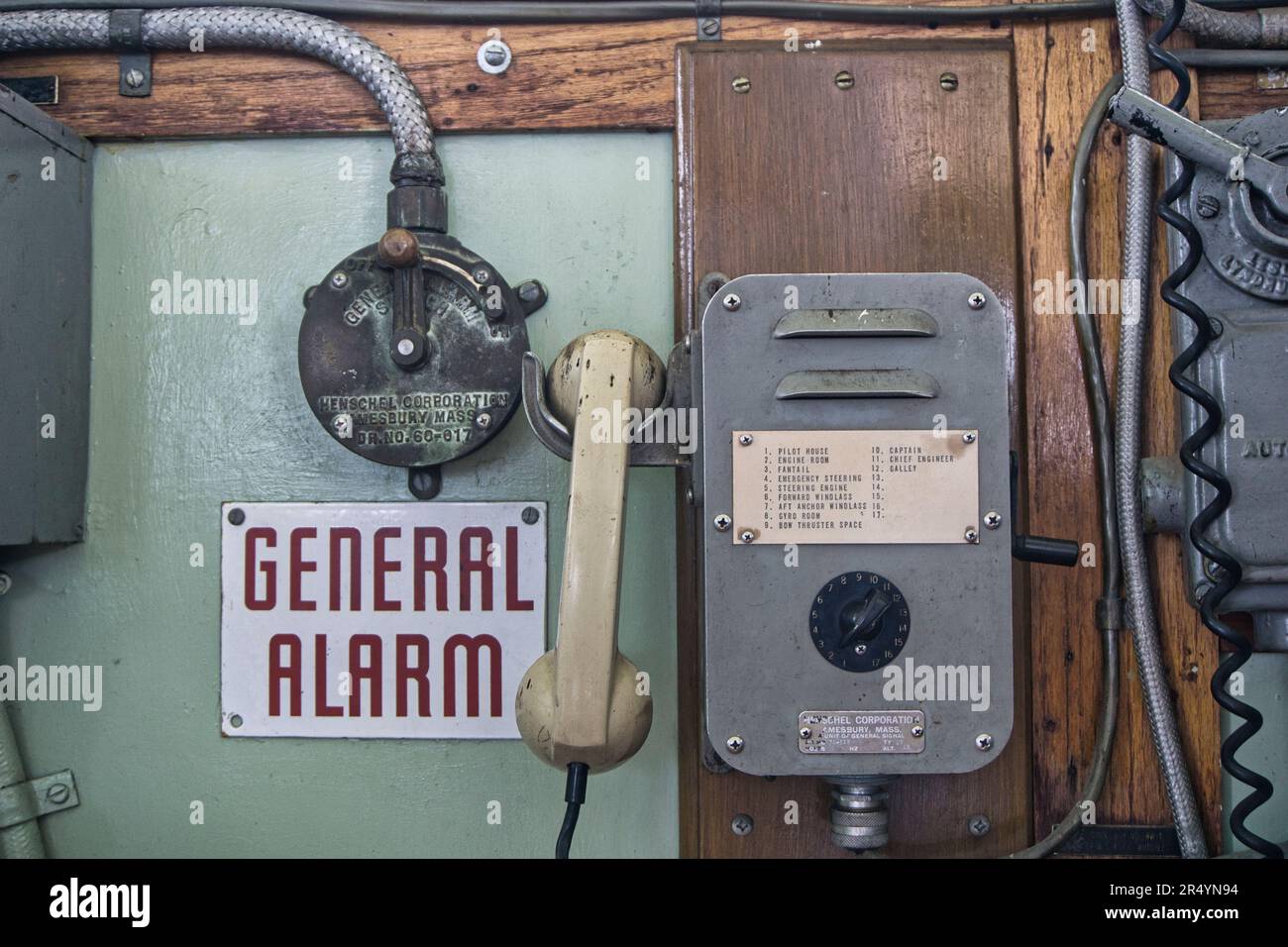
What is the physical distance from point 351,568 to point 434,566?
98 mm

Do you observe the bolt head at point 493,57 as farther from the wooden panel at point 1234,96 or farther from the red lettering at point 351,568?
the wooden panel at point 1234,96

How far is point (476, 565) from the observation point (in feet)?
3.62

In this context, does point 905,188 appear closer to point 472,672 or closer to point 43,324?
point 472,672

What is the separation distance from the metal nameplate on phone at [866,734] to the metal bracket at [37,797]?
0.86 meters

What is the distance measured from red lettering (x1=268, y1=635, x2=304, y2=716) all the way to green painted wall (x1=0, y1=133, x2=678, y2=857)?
50 millimetres

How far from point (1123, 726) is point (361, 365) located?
95cm

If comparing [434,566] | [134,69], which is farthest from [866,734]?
[134,69]

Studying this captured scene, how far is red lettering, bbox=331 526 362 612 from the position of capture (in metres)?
1.11

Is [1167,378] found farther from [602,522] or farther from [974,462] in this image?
[602,522]

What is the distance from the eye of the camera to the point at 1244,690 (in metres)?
1.06

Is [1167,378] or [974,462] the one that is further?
[1167,378]

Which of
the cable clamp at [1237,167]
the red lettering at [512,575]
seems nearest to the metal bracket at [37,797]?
the red lettering at [512,575]

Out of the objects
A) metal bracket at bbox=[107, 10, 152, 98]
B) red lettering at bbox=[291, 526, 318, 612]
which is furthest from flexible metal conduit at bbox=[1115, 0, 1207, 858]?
metal bracket at bbox=[107, 10, 152, 98]

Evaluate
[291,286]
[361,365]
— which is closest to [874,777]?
[361,365]
